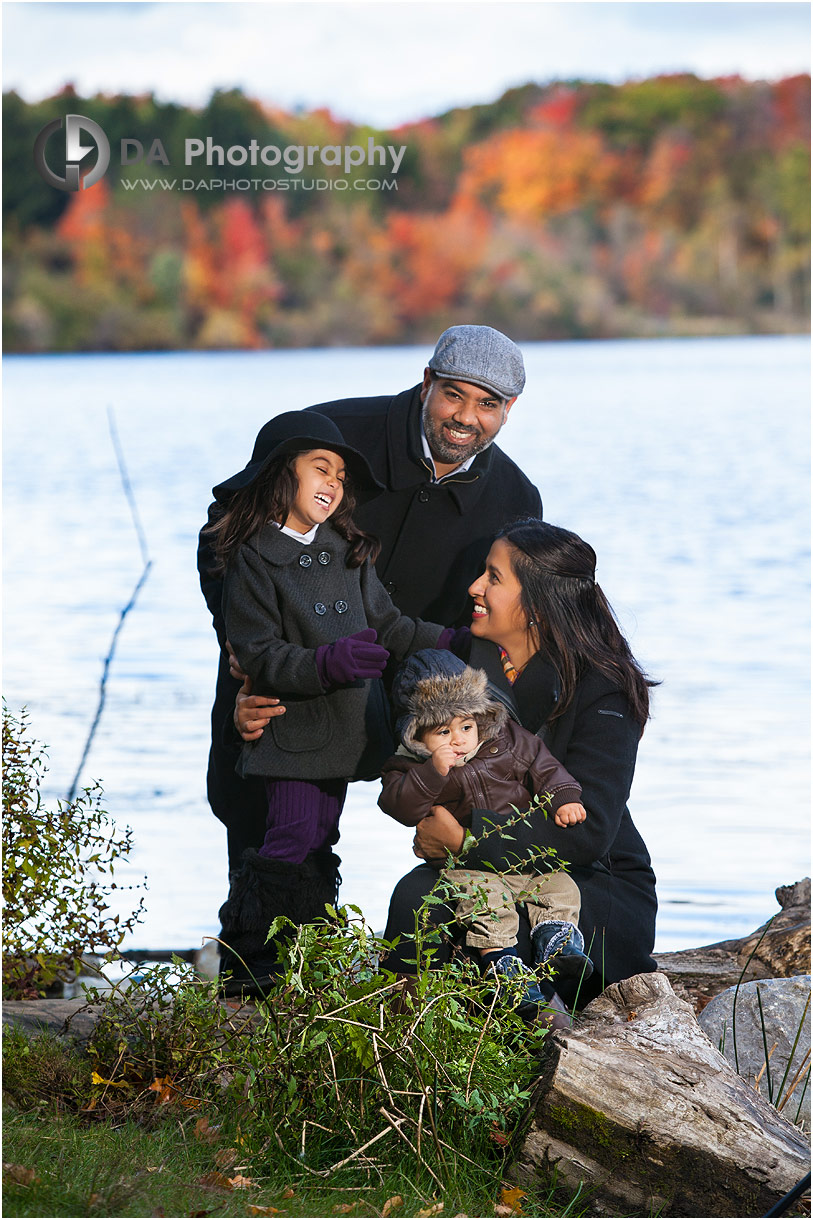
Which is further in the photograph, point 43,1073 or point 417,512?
point 417,512

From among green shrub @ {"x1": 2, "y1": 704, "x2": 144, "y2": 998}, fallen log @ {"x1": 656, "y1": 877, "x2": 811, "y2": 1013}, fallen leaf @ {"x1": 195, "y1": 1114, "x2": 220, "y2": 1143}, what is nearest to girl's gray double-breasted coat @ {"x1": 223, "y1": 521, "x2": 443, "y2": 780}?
green shrub @ {"x1": 2, "y1": 704, "x2": 144, "y2": 998}

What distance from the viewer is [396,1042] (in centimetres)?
383

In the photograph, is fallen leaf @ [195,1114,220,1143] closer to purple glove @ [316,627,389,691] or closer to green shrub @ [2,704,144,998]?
green shrub @ [2,704,144,998]

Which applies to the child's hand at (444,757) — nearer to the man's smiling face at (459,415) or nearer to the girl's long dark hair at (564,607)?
the girl's long dark hair at (564,607)

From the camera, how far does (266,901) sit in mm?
4691

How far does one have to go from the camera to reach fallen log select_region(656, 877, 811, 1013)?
5.79 m

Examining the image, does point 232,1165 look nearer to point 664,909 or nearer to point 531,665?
point 531,665

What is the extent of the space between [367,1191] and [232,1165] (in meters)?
0.35

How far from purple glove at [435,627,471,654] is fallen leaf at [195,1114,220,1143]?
4.99 ft

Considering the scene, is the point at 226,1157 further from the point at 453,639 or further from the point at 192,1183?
the point at 453,639

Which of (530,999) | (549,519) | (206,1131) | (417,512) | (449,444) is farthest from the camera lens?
(549,519)

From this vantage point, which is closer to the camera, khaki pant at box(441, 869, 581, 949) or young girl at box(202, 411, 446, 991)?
khaki pant at box(441, 869, 581, 949)

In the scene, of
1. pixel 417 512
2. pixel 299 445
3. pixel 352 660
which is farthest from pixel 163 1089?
pixel 417 512

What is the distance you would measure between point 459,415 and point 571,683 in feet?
3.02
